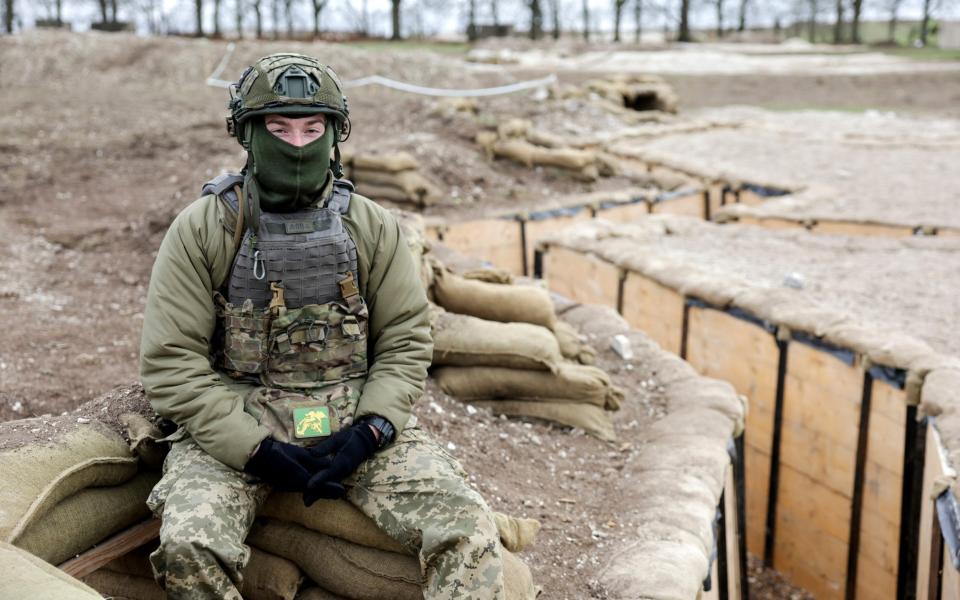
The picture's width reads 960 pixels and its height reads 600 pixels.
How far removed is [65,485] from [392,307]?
1.08m

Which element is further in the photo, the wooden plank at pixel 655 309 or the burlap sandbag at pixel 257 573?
the wooden plank at pixel 655 309

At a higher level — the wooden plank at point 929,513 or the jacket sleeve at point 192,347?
the jacket sleeve at point 192,347

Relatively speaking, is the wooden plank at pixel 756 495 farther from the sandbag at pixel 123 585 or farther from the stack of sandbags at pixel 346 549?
the sandbag at pixel 123 585

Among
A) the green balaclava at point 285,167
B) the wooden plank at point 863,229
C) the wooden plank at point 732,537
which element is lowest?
the wooden plank at point 732,537

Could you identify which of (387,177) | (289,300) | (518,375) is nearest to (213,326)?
(289,300)

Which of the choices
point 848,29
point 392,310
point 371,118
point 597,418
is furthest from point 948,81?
point 848,29

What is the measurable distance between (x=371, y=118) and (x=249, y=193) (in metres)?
12.0

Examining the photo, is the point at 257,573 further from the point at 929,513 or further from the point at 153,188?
the point at 153,188

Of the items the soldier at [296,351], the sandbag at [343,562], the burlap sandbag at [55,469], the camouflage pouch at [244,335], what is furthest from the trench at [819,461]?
the burlap sandbag at [55,469]

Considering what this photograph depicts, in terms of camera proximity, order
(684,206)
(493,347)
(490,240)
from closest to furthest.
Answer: (493,347)
(490,240)
(684,206)

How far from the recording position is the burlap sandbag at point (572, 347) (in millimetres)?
5098

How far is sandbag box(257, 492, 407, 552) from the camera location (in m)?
2.69

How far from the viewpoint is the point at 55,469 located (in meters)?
2.62

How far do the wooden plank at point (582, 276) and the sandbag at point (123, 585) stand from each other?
554 cm
